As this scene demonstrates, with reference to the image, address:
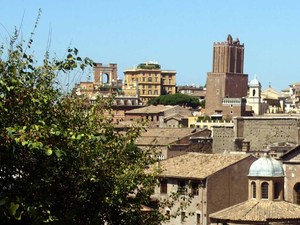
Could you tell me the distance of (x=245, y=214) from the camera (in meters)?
40.7

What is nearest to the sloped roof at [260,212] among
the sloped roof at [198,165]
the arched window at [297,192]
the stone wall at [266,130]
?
the sloped roof at [198,165]

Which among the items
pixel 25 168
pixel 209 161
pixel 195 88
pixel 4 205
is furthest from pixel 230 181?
pixel 195 88

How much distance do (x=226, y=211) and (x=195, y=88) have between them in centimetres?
14926

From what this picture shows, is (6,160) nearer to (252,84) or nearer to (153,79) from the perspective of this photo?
(252,84)

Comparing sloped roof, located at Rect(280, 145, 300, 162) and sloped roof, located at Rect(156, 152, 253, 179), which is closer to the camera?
sloped roof, located at Rect(280, 145, 300, 162)

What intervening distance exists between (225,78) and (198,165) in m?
113

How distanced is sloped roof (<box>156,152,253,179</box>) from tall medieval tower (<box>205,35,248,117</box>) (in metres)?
79.8

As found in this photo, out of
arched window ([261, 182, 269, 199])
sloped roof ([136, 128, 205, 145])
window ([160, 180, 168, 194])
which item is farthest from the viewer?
sloped roof ([136, 128, 205, 145])

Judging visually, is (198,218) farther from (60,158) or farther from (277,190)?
(60,158)

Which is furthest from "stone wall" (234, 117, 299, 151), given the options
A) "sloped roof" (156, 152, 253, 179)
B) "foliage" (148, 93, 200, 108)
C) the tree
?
"foliage" (148, 93, 200, 108)

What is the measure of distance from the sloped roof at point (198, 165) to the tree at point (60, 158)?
76.0ft

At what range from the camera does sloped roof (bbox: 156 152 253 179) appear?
47.1 meters

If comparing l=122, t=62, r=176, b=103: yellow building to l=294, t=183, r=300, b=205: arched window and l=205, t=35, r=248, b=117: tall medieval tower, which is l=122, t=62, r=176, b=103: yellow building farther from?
l=294, t=183, r=300, b=205: arched window

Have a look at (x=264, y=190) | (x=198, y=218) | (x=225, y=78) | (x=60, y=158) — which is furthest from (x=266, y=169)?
(x=225, y=78)
